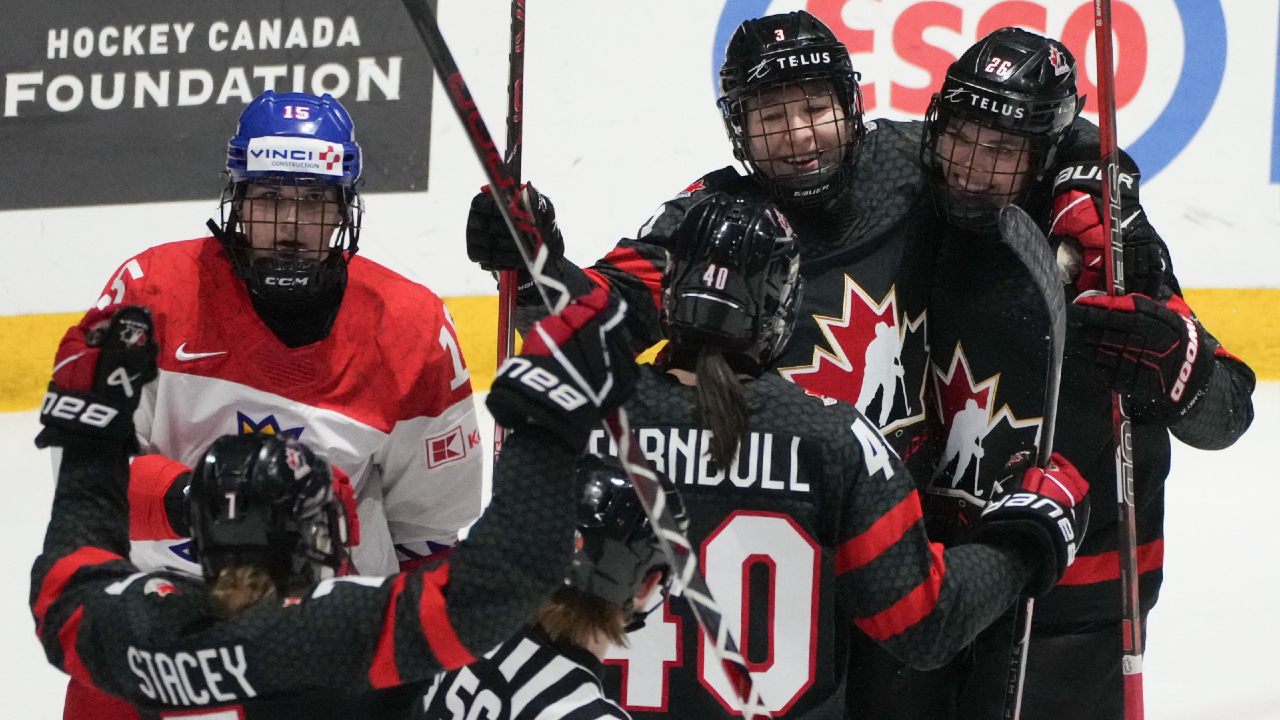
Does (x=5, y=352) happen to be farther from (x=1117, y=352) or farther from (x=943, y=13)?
(x=1117, y=352)

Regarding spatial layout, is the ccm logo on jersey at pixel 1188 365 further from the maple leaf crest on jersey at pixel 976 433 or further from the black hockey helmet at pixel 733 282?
the black hockey helmet at pixel 733 282

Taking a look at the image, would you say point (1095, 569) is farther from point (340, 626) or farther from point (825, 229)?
point (340, 626)

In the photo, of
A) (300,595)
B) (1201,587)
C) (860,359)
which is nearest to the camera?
(300,595)

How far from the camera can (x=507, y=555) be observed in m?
1.36

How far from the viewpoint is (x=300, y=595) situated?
1.43 meters

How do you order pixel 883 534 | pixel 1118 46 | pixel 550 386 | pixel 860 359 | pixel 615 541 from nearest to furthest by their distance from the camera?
pixel 550 386 < pixel 615 541 < pixel 883 534 < pixel 860 359 < pixel 1118 46

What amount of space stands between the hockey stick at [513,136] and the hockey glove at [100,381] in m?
0.54

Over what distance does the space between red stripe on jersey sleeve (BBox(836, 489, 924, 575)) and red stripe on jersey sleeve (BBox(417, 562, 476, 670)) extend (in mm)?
479

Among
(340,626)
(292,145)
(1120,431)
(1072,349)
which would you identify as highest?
(292,145)

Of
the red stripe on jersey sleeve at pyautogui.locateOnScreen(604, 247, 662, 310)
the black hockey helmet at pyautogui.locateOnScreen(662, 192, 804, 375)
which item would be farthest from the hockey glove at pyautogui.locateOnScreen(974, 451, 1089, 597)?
the red stripe on jersey sleeve at pyautogui.locateOnScreen(604, 247, 662, 310)

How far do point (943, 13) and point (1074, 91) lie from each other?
7.62 ft

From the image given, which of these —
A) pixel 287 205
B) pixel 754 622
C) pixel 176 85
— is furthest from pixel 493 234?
pixel 176 85

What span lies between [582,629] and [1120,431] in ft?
3.16

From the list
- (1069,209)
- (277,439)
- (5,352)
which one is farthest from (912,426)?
(5,352)
